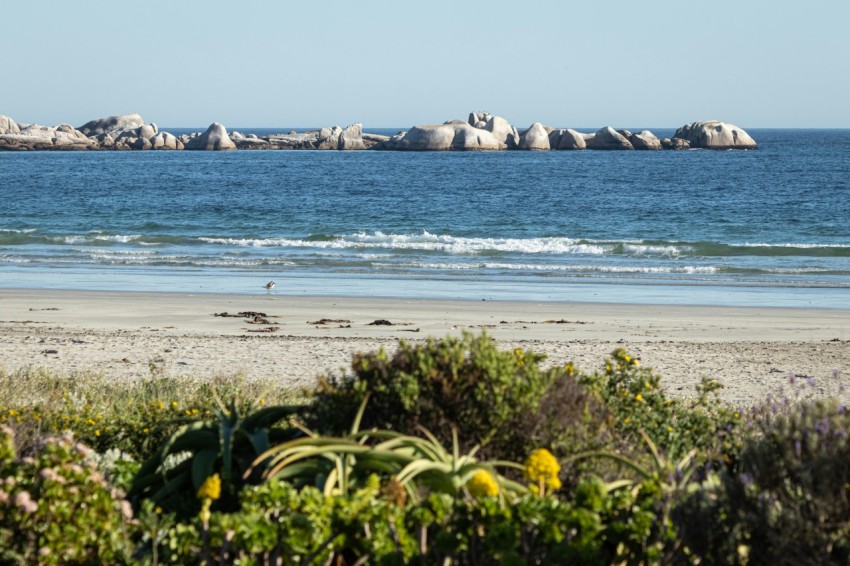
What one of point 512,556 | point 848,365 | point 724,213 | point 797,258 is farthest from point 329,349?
point 724,213

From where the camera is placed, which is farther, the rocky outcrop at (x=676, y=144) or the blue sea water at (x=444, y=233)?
the rocky outcrop at (x=676, y=144)

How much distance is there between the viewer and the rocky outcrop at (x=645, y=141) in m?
116

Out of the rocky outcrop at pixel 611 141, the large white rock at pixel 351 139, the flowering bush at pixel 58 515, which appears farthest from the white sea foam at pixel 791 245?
the large white rock at pixel 351 139

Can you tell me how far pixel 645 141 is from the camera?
4601 inches

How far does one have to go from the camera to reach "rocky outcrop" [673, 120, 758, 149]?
11919 centimetres

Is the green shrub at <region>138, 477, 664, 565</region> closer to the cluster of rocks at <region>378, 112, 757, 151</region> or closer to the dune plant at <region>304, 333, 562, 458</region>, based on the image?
the dune plant at <region>304, 333, 562, 458</region>

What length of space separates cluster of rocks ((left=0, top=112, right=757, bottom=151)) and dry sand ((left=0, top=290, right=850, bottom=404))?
98691 millimetres

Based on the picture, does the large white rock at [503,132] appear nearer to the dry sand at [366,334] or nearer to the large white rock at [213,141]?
the large white rock at [213,141]

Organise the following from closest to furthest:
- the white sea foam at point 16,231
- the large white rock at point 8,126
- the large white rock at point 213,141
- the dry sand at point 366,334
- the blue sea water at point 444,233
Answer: the dry sand at point 366,334
the blue sea water at point 444,233
the white sea foam at point 16,231
the large white rock at point 213,141
the large white rock at point 8,126

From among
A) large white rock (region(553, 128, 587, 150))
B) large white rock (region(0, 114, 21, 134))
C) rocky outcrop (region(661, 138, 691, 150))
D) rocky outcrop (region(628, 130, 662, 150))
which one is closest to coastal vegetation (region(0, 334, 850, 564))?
rocky outcrop (region(628, 130, 662, 150))

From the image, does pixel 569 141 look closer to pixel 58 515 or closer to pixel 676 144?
pixel 676 144

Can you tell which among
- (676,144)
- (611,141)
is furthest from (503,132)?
(676,144)

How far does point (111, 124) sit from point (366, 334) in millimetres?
131673

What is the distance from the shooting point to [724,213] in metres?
44.6
